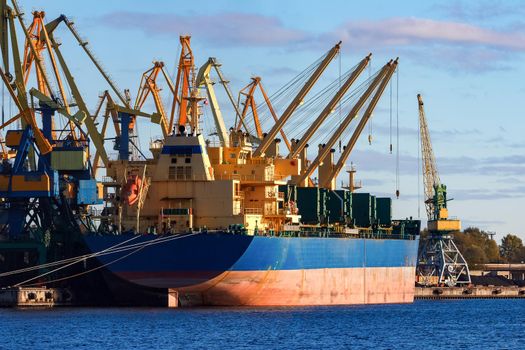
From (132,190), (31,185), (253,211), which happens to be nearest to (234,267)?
(253,211)

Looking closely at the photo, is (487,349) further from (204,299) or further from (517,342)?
(204,299)

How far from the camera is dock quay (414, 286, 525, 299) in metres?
132

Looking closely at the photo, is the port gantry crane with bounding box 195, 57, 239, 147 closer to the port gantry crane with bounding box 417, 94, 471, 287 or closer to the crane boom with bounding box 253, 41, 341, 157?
the crane boom with bounding box 253, 41, 341, 157

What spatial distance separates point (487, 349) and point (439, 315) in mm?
26784

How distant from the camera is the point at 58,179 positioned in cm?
9094

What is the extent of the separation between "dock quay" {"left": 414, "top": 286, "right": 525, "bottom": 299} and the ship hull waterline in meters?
37.2

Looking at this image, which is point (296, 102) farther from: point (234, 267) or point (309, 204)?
point (234, 267)

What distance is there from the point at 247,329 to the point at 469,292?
222ft

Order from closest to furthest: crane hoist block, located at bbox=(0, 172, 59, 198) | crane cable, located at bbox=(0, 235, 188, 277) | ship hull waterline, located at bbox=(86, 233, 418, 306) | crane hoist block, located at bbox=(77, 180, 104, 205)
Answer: ship hull waterline, located at bbox=(86, 233, 418, 306)
crane cable, located at bbox=(0, 235, 188, 277)
crane hoist block, located at bbox=(0, 172, 59, 198)
crane hoist block, located at bbox=(77, 180, 104, 205)

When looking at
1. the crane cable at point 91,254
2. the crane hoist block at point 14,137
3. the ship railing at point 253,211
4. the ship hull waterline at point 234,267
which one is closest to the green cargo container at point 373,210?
the ship hull waterline at point 234,267

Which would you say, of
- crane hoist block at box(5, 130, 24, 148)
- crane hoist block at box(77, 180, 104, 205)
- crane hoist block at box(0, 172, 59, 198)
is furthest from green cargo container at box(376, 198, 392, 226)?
crane hoist block at box(5, 130, 24, 148)

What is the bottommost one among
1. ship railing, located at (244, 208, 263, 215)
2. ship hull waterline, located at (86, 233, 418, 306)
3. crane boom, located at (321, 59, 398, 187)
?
ship hull waterline, located at (86, 233, 418, 306)

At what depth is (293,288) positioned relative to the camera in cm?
8875

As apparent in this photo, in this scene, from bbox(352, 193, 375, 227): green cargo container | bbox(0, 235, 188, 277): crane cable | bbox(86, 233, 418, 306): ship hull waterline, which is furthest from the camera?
bbox(352, 193, 375, 227): green cargo container
